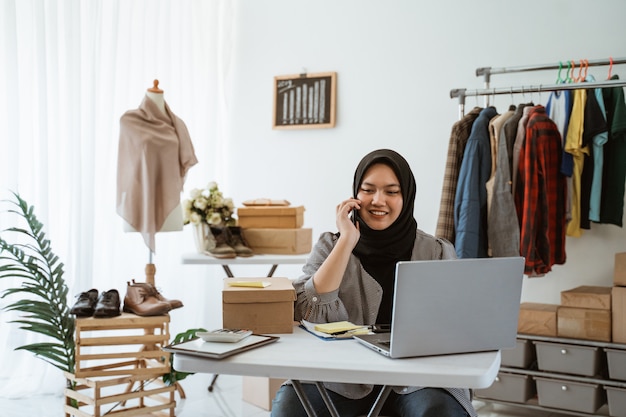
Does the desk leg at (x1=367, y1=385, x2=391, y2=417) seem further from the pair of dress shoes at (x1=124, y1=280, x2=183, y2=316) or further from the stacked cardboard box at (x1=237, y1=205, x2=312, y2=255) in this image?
the stacked cardboard box at (x1=237, y1=205, x2=312, y2=255)

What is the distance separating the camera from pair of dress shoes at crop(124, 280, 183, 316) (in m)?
3.09

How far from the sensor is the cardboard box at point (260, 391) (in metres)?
3.48

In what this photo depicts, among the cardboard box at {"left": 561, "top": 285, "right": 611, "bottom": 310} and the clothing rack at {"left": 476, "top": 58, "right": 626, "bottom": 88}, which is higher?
the clothing rack at {"left": 476, "top": 58, "right": 626, "bottom": 88}

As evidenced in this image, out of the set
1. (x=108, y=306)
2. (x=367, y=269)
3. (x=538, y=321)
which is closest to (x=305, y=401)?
(x=367, y=269)

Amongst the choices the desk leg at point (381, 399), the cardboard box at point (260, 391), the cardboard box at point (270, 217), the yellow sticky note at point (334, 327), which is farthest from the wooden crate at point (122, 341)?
the desk leg at point (381, 399)

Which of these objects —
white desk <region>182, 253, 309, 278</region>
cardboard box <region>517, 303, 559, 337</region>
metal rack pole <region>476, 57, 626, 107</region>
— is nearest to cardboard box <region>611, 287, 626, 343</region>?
cardboard box <region>517, 303, 559, 337</region>

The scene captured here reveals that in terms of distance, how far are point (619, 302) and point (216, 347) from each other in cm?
222

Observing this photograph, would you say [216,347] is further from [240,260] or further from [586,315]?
[586,315]

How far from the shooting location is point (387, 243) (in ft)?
7.11

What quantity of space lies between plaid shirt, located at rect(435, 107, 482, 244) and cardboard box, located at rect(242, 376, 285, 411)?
3.80ft

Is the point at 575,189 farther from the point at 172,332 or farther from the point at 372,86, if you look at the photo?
the point at 172,332

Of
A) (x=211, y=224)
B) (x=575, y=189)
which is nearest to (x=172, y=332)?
(x=211, y=224)

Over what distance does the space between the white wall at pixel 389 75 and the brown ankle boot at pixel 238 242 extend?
3.12 ft

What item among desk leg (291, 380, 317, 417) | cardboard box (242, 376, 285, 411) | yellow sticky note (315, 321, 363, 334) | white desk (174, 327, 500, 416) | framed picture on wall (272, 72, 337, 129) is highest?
framed picture on wall (272, 72, 337, 129)
